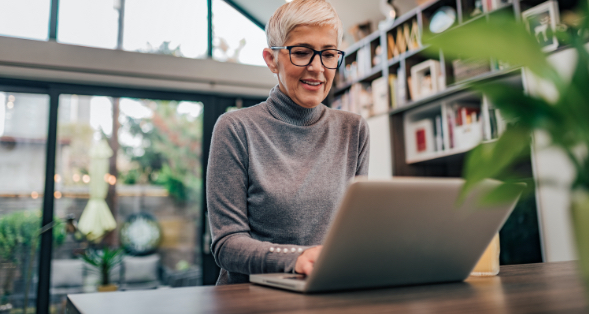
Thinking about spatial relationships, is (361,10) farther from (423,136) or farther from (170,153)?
(170,153)

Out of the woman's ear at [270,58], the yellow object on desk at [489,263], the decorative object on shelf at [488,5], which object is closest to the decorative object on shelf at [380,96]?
the decorative object on shelf at [488,5]

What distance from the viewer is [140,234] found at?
4.20 m

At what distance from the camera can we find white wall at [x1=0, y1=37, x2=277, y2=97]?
139 inches

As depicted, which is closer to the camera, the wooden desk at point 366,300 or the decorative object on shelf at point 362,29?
the wooden desk at point 366,300

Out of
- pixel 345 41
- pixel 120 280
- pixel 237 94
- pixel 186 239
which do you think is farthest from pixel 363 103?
pixel 120 280

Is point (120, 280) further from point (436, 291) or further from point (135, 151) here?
point (436, 291)

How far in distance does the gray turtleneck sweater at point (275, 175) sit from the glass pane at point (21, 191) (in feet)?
10.7

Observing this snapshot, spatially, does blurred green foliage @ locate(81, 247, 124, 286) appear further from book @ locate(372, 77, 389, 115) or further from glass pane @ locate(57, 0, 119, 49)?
book @ locate(372, 77, 389, 115)

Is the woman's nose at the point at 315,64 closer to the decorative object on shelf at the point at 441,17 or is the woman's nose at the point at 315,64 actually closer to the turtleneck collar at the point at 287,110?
the turtleneck collar at the point at 287,110

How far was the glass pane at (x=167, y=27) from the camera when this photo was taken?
13.5 ft

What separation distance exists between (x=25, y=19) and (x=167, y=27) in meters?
1.20

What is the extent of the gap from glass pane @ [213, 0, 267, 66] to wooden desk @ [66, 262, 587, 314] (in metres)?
3.85

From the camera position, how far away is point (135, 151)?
13.8 ft

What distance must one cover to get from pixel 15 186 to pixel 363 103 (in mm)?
3086
